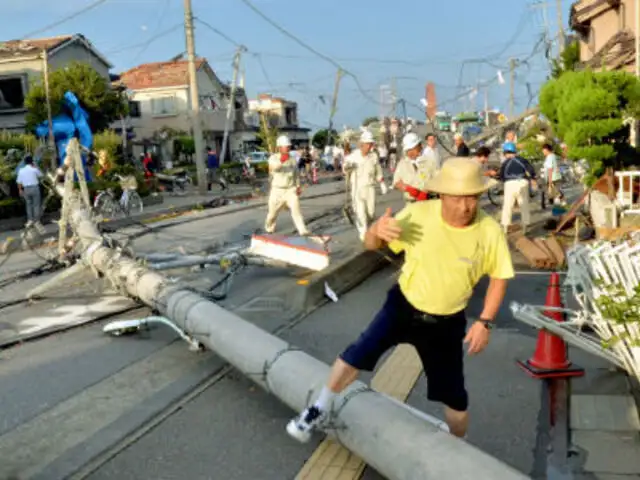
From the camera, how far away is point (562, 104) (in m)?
11.5

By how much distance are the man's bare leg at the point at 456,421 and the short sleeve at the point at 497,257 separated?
814mm

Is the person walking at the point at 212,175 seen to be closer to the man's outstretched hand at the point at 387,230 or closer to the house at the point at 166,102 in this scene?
the house at the point at 166,102

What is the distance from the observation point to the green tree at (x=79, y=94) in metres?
30.2

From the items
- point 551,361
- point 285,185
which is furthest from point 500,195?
point 551,361

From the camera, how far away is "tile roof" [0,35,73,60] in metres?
38.2

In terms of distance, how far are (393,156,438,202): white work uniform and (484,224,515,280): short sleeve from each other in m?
5.71

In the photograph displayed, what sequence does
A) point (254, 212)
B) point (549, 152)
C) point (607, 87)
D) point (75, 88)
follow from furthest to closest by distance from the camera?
point (75, 88) < point (254, 212) < point (549, 152) < point (607, 87)

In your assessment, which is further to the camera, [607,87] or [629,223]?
[607,87]

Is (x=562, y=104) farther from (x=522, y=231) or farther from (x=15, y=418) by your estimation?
(x=15, y=418)

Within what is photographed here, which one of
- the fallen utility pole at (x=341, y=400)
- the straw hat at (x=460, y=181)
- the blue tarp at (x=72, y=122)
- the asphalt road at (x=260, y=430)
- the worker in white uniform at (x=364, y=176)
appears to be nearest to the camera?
the fallen utility pole at (x=341, y=400)

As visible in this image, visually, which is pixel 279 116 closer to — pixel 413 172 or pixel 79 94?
pixel 79 94

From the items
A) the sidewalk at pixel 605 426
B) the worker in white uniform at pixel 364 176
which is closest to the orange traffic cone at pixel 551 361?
the sidewalk at pixel 605 426

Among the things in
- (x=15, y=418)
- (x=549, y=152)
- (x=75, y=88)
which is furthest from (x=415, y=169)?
(x=75, y=88)

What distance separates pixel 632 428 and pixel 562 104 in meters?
8.04
